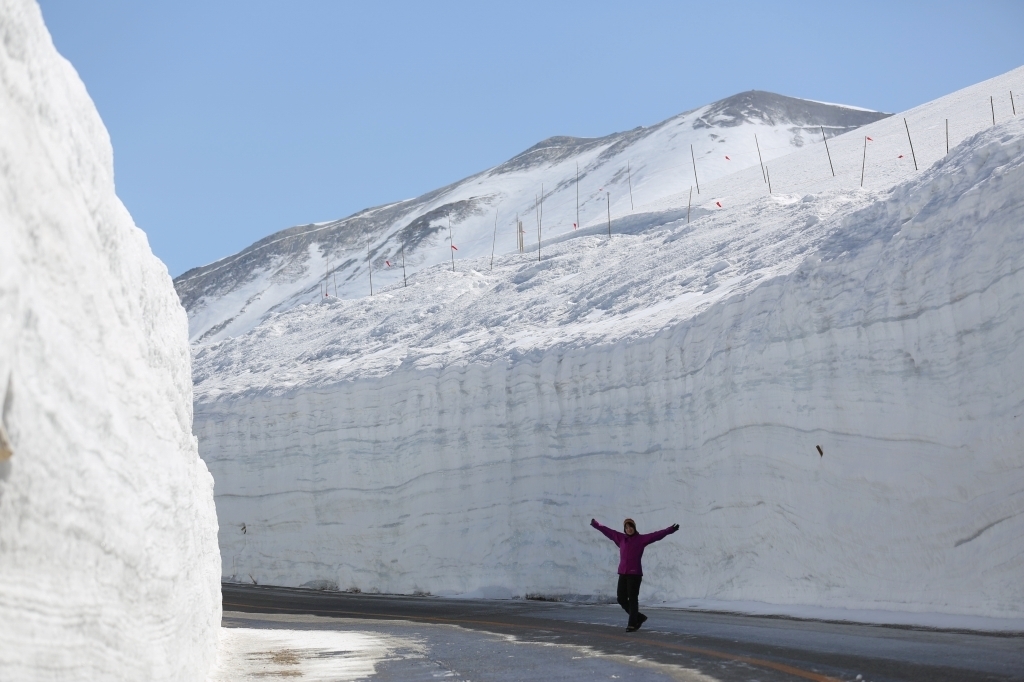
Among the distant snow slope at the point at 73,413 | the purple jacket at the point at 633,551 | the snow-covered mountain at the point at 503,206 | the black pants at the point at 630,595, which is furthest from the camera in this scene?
the snow-covered mountain at the point at 503,206

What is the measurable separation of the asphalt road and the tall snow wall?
1583 millimetres

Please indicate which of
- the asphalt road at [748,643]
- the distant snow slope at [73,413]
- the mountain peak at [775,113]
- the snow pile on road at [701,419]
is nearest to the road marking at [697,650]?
the asphalt road at [748,643]

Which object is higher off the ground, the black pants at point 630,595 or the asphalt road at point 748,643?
the black pants at point 630,595

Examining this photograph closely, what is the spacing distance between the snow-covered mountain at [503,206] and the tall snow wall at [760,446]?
96.8ft

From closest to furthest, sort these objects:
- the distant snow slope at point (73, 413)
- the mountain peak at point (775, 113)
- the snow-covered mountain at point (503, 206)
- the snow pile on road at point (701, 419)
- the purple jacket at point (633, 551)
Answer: the distant snow slope at point (73, 413)
the snow pile on road at point (701, 419)
the purple jacket at point (633, 551)
the snow-covered mountain at point (503, 206)
the mountain peak at point (775, 113)

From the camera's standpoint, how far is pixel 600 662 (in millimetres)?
8945

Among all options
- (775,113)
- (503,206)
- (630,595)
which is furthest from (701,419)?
(775,113)

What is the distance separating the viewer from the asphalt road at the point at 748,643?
735 cm

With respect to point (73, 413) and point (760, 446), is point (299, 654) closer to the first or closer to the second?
Result: point (73, 413)

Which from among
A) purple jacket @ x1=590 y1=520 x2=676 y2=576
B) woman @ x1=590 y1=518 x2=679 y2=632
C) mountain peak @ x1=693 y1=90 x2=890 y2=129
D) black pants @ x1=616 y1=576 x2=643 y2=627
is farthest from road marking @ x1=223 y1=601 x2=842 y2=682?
mountain peak @ x1=693 y1=90 x2=890 y2=129

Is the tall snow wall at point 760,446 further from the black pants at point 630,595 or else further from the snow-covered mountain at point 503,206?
the snow-covered mountain at point 503,206

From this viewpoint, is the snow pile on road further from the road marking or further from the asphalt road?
the road marking

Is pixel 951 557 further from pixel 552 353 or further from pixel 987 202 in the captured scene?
pixel 552 353

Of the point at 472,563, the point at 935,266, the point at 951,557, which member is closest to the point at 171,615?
the point at 951,557
